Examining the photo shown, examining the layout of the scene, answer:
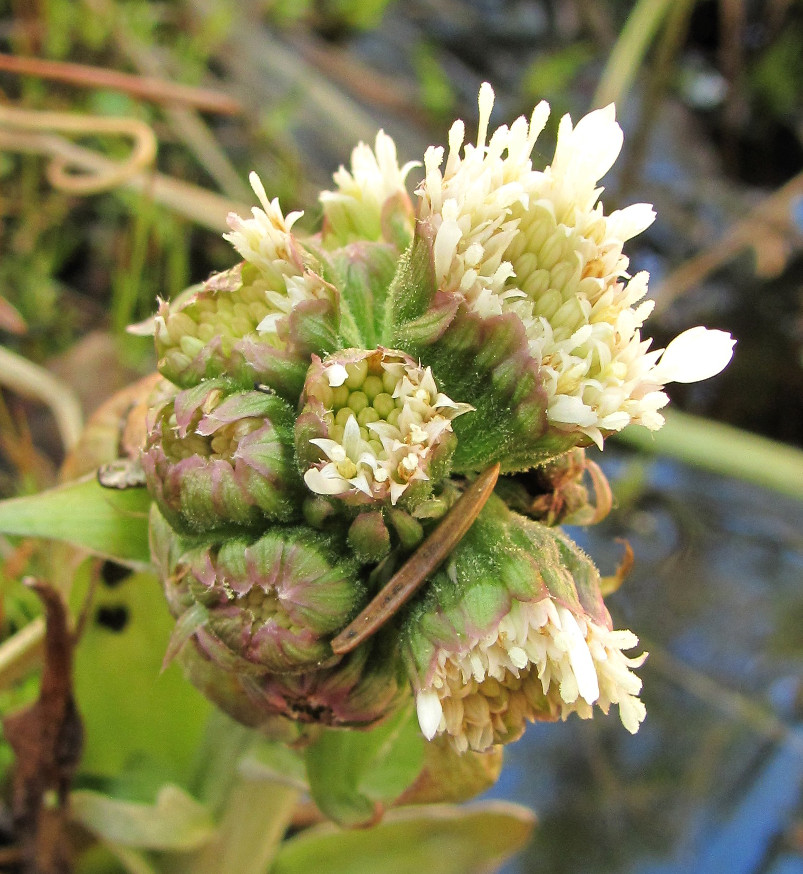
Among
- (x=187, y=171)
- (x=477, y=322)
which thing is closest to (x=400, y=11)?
(x=187, y=171)

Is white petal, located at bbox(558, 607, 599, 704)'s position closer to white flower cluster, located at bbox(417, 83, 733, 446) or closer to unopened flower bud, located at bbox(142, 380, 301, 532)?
white flower cluster, located at bbox(417, 83, 733, 446)

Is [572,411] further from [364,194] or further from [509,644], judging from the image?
[364,194]

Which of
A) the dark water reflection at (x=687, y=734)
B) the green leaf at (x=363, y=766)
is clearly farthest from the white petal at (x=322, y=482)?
the dark water reflection at (x=687, y=734)

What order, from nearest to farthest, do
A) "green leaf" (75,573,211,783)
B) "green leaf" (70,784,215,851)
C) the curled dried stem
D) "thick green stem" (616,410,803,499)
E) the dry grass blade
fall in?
"green leaf" (70,784,215,851), "green leaf" (75,573,211,783), the dry grass blade, the curled dried stem, "thick green stem" (616,410,803,499)

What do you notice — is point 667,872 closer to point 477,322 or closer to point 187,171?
point 477,322

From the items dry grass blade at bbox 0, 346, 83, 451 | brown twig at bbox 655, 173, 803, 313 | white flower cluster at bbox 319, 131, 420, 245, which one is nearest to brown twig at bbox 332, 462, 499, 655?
white flower cluster at bbox 319, 131, 420, 245

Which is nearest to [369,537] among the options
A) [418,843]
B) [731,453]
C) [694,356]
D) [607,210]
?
[694,356]

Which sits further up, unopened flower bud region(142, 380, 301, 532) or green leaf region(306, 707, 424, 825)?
unopened flower bud region(142, 380, 301, 532)
